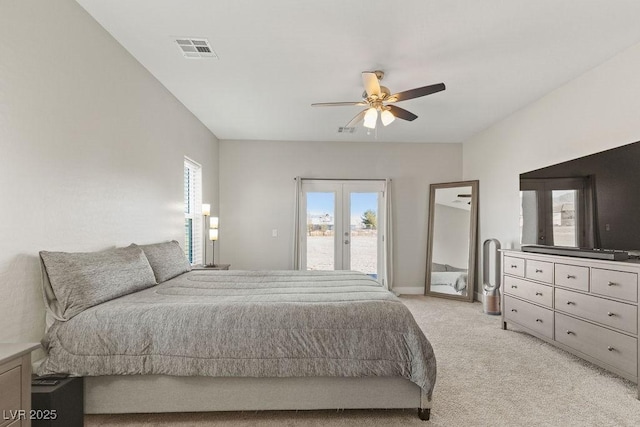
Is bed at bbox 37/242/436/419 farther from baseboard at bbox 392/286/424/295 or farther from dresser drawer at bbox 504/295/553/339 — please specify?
baseboard at bbox 392/286/424/295

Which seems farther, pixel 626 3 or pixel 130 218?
pixel 130 218

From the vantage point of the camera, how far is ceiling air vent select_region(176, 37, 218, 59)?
264cm

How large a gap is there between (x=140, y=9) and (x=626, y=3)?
10.9 ft

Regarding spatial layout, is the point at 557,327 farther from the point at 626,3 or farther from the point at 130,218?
the point at 130,218

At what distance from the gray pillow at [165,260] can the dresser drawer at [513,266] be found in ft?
11.9

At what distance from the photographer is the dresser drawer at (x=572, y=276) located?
2.74m

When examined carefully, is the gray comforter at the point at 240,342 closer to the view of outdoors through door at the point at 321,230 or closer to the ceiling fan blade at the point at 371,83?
the ceiling fan blade at the point at 371,83

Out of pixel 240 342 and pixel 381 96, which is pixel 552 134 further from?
pixel 240 342

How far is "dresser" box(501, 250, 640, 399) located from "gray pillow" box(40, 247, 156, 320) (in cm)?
362

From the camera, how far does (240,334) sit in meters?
1.90

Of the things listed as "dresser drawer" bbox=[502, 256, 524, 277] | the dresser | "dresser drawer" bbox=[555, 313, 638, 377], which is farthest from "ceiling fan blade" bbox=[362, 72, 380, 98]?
"dresser drawer" bbox=[555, 313, 638, 377]

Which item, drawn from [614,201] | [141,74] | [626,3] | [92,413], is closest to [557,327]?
[614,201]

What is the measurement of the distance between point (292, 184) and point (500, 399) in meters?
4.29

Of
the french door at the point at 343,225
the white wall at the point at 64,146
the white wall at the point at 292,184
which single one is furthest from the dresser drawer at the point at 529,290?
the white wall at the point at 64,146
